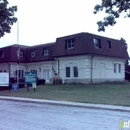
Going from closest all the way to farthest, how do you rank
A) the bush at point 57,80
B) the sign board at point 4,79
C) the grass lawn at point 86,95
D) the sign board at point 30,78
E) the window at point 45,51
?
the grass lawn at point 86,95 < the sign board at point 4,79 < the sign board at point 30,78 < the bush at point 57,80 < the window at point 45,51

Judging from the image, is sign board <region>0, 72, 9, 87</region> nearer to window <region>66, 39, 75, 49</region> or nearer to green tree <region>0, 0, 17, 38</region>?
green tree <region>0, 0, 17, 38</region>

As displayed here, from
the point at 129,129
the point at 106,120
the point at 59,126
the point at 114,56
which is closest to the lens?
the point at 129,129

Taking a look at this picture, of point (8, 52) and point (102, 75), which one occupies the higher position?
point (8, 52)

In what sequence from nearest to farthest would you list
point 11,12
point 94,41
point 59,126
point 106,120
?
1. point 59,126
2. point 106,120
3. point 11,12
4. point 94,41

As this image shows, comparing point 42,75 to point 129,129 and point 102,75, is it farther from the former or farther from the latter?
point 129,129

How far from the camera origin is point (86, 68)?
29.7m

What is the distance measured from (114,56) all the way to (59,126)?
88.8 feet

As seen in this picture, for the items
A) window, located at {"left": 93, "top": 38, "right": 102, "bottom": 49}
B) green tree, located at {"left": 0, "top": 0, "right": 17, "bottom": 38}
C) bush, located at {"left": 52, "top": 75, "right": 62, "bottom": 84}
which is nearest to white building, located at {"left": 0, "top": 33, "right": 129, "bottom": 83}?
window, located at {"left": 93, "top": 38, "right": 102, "bottom": 49}

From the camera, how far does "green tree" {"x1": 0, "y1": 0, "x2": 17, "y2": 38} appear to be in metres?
27.6

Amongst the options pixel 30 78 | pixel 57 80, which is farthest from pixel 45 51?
pixel 30 78

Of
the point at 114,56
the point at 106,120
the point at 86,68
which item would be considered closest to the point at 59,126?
the point at 106,120

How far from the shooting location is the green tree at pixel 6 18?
27.6 meters

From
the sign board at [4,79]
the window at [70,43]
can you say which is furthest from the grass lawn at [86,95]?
the window at [70,43]

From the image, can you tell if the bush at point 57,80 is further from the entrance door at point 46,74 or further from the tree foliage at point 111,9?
the tree foliage at point 111,9
